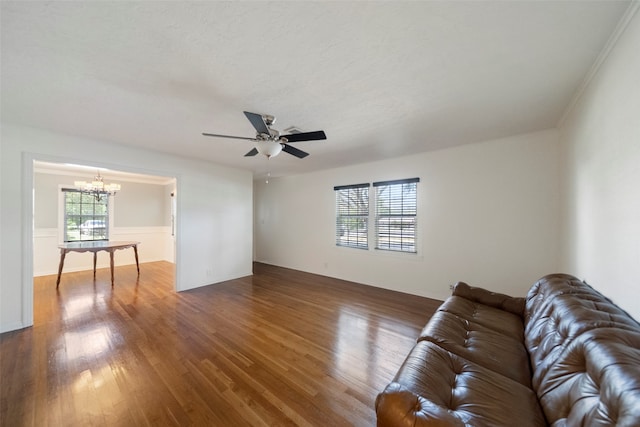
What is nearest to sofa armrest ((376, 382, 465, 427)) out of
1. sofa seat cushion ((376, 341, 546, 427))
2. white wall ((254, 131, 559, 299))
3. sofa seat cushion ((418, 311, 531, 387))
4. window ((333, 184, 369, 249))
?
sofa seat cushion ((376, 341, 546, 427))

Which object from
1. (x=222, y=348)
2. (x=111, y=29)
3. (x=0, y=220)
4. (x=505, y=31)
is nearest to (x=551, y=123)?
(x=505, y=31)

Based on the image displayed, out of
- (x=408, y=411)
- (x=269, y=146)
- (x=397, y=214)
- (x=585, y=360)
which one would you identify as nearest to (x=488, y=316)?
(x=585, y=360)

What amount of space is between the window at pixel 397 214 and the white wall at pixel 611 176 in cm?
204

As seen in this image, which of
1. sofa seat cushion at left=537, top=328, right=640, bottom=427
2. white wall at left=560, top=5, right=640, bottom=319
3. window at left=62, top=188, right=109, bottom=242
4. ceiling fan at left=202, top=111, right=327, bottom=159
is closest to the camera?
sofa seat cushion at left=537, top=328, right=640, bottom=427

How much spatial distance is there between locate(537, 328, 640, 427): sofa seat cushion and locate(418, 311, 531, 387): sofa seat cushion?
23 centimetres

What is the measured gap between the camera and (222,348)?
7.78 ft

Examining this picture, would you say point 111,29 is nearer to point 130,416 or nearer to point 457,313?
point 130,416

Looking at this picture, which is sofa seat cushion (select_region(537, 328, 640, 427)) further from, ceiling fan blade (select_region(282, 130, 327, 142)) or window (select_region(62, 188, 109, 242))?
window (select_region(62, 188, 109, 242))

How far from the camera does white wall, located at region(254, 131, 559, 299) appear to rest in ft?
9.95

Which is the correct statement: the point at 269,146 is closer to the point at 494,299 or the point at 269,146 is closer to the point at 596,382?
the point at 596,382

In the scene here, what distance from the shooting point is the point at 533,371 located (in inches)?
54.8

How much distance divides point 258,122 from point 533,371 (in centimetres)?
257

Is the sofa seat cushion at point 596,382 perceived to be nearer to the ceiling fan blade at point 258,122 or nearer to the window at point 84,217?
the ceiling fan blade at point 258,122

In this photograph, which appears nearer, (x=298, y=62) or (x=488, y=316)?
(x=298, y=62)
